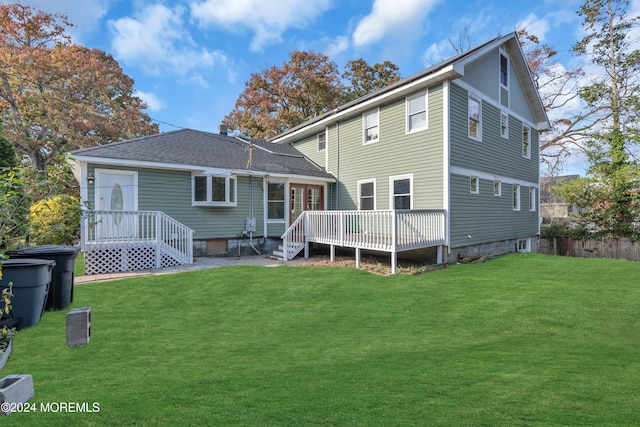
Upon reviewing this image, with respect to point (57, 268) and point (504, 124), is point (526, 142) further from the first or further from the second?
point (57, 268)

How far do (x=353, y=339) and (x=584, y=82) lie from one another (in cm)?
2461

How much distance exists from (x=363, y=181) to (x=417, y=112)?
10.5 feet

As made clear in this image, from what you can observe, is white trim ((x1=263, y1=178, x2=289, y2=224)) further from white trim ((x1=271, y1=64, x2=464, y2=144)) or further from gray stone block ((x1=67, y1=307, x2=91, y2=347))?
gray stone block ((x1=67, y1=307, x2=91, y2=347))

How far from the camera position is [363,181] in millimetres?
12039

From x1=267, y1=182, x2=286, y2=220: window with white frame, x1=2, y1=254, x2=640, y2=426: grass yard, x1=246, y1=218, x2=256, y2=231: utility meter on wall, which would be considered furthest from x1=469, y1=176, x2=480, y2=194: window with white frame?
x1=246, y1=218, x2=256, y2=231: utility meter on wall

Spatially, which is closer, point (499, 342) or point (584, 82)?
point (499, 342)

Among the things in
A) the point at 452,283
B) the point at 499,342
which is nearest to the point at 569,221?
the point at 452,283

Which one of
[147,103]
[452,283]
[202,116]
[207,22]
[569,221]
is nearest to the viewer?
[452,283]

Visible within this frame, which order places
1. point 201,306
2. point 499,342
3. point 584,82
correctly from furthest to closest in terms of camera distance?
point 584,82
point 201,306
point 499,342

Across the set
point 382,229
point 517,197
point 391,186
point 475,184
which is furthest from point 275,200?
point 517,197

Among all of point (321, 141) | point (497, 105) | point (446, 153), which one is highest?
point (497, 105)

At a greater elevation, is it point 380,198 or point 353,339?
point 380,198

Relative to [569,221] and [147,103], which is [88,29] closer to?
[147,103]

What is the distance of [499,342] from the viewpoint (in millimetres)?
4031
